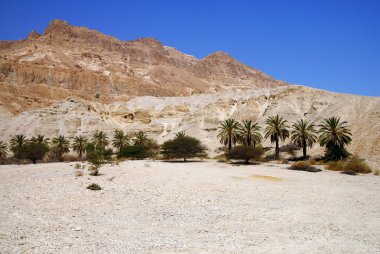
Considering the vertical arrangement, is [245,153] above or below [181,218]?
above

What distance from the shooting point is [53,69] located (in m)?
131

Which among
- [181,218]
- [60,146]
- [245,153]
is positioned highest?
[60,146]

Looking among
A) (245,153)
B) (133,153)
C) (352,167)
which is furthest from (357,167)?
(133,153)

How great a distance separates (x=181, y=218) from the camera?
581 inches

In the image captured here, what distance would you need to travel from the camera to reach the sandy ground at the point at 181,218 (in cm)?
1080

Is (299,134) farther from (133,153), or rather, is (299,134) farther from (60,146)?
(60,146)

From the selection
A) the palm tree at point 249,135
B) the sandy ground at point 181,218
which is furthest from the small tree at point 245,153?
the sandy ground at point 181,218

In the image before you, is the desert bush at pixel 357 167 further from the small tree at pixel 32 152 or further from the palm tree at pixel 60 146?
the palm tree at pixel 60 146

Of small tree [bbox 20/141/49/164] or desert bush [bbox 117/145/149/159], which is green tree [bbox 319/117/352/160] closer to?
desert bush [bbox 117/145/149/159]

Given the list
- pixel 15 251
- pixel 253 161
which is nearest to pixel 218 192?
pixel 15 251

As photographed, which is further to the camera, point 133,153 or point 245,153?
point 133,153

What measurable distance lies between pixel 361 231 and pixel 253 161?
3559 centimetres

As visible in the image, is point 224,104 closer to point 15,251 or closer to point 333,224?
point 333,224

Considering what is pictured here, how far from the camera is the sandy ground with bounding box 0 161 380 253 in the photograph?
10805 millimetres
